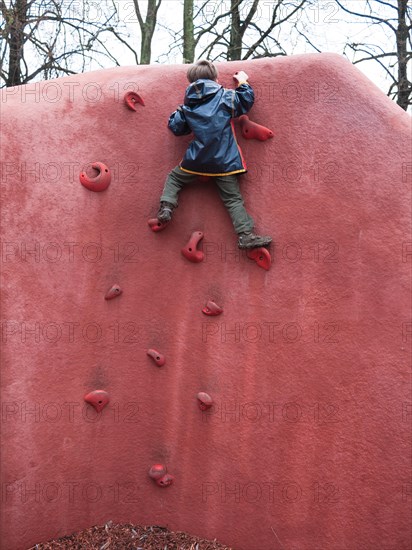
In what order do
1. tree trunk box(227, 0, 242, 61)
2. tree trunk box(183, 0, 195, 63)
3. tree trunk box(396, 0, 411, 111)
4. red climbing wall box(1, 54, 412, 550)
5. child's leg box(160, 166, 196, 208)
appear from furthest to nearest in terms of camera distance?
tree trunk box(227, 0, 242, 61), tree trunk box(183, 0, 195, 63), tree trunk box(396, 0, 411, 111), child's leg box(160, 166, 196, 208), red climbing wall box(1, 54, 412, 550)

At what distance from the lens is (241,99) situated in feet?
12.0

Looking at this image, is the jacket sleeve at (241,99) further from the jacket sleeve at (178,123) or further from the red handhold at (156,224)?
the red handhold at (156,224)

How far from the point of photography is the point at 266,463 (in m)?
3.66

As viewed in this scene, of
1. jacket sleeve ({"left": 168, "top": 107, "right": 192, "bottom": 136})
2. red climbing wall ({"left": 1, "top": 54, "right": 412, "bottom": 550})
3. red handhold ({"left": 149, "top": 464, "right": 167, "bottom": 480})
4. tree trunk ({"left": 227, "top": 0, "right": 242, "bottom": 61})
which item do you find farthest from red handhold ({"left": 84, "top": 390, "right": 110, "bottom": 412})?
tree trunk ({"left": 227, "top": 0, "right": 242, "bottom": 61})

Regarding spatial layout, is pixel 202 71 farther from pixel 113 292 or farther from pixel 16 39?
pixel 16 39

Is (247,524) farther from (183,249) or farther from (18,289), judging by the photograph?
(18,289)

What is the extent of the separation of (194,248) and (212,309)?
478mm

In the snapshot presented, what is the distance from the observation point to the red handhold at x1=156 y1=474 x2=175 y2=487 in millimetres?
3783

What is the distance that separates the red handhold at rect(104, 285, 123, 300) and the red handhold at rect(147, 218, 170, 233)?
1.73 feet

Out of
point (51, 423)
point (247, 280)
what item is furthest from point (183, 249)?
point (51, 423)

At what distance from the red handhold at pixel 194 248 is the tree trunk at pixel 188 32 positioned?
26.1 ft

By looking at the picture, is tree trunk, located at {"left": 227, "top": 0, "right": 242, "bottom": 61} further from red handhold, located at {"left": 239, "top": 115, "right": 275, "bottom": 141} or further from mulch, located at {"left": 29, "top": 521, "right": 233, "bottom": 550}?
mulch, located at {"left": 29, "top": 521, "right": 233, "bottom": 550}

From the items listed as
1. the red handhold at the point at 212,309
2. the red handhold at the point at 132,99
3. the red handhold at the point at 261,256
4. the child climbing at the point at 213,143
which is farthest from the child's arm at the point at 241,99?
the red handhold at the point at 212,309

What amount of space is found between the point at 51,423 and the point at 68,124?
2.29 metres
